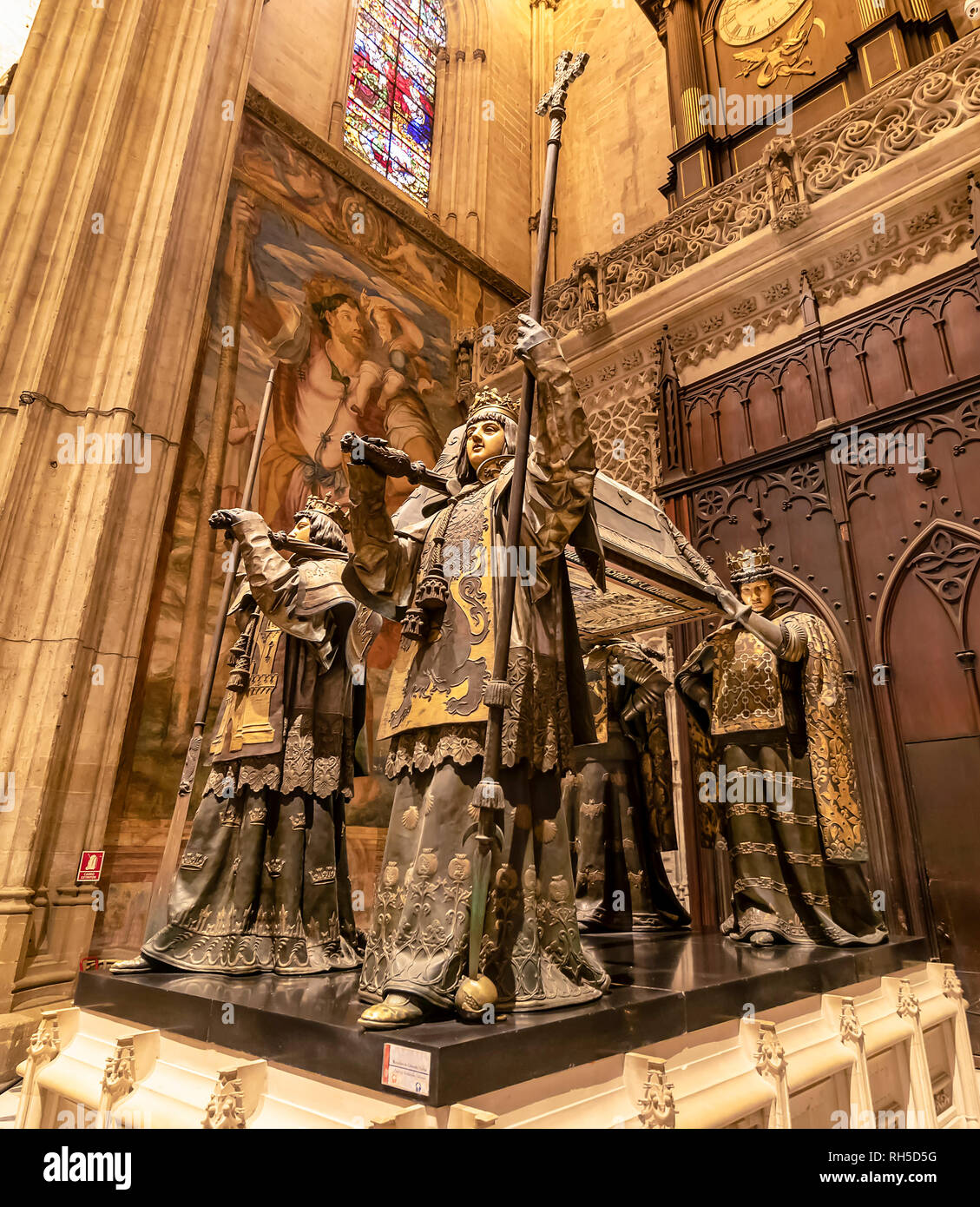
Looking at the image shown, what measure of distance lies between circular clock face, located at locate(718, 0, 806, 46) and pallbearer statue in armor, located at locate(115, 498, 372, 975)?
1104 cm

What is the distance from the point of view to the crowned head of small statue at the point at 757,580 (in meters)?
4.80

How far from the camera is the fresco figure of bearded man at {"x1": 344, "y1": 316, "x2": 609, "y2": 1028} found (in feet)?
7.22

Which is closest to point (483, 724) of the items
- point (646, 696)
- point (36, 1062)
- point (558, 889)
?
point (558, 889)

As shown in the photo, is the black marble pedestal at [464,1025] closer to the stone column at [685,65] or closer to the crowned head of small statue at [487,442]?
the crowned head of small statue at [487,442]

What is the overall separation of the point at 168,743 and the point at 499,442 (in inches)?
186

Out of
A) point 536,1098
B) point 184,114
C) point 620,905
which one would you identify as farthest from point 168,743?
point 184,114

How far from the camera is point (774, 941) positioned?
406cm

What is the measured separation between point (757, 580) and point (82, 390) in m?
5.34

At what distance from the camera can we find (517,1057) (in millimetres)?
1927

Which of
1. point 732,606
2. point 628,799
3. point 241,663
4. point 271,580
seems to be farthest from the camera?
point 628,799

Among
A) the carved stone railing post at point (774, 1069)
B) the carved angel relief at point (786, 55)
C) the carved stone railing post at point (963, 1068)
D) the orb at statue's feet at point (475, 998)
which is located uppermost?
the carved angel relief at point (786, 55)

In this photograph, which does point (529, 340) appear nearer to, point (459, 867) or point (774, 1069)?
point (459, 867)

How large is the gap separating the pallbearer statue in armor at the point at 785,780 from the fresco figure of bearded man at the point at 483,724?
208 centimetres

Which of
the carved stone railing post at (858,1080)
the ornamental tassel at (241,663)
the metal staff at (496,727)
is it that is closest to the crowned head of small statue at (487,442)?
the metal staff at (496,727)
